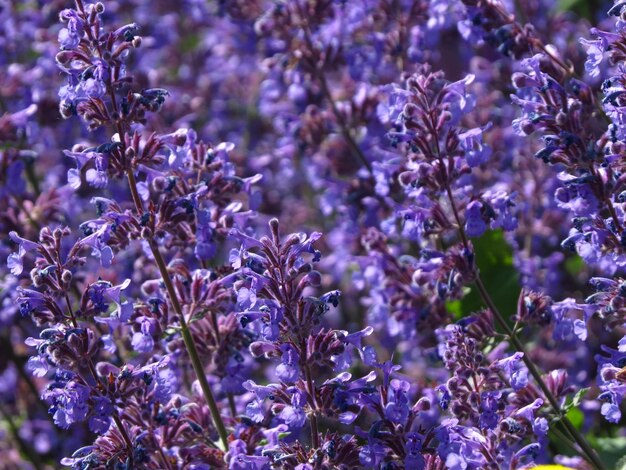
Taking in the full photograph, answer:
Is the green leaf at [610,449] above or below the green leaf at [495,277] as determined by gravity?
below

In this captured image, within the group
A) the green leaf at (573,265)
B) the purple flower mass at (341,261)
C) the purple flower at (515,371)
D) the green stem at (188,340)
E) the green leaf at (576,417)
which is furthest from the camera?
Answer: the green leaf at (573,265)

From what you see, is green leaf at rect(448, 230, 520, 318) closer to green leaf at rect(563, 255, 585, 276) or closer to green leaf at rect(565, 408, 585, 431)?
green leaf at rect(565, 408, 585, 431)

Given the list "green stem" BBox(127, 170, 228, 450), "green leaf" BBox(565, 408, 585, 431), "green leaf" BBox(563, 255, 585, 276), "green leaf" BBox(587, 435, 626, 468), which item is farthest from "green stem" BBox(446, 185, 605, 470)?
"green leaf" BBox(563, 255, 585, 276)

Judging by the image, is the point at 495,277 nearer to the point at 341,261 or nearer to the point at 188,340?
the point at 341,261

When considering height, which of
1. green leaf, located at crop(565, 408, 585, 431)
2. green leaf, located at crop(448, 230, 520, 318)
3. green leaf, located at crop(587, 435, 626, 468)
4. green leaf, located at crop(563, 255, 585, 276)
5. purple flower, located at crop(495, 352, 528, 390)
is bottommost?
green leaf, located at crop(587, 435, 626, 468)

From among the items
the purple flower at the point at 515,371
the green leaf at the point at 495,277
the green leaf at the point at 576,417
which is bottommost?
the green leaf at the point at 576,417

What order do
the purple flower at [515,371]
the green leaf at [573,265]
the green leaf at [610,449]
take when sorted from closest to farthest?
the purple flower at [515,371], the green leaf at [610,449], the green leaf at [573,265]

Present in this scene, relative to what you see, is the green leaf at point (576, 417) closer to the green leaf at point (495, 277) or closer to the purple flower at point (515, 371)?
the green leaf at point (495, 277)

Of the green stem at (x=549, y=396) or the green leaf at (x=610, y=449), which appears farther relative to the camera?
the green leaf at (x=610, y=449)

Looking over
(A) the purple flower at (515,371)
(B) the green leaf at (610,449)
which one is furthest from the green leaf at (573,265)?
(A) the purple flower at (515,371)
